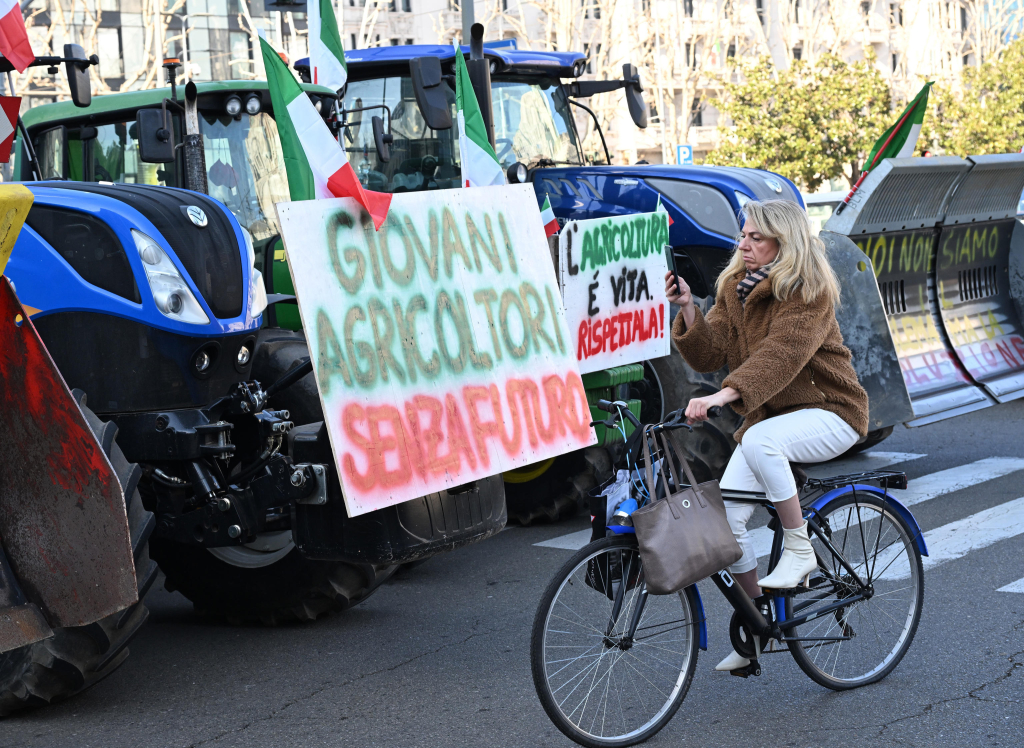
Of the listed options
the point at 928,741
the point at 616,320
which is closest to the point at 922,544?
the point at 928,741

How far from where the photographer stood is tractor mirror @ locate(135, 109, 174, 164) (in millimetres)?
6555

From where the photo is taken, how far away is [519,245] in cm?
525

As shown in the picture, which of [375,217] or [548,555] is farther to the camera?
[548,555]

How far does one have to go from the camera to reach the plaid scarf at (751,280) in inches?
175

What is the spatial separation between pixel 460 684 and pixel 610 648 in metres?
0.98

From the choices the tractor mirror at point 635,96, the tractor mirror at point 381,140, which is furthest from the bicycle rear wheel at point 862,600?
the tractor mirror at point 635,96

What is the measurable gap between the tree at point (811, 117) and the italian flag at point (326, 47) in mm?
27105

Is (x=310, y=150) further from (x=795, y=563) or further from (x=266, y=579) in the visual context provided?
(x=795, y=563)

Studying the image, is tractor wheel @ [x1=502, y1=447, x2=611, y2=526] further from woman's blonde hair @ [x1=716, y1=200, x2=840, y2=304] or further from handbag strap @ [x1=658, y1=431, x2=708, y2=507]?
handbag strap @ [x1=658, y1=431, x2=708, y2=507]

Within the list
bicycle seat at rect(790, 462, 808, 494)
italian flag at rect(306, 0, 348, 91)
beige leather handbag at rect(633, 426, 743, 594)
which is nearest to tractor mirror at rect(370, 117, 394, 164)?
italian flag at rect(306, 0, 348, 91)

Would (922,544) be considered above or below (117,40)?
below

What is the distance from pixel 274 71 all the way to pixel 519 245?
1.19m

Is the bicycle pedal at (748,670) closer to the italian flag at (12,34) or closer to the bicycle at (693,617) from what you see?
the bicycle at (693,617)

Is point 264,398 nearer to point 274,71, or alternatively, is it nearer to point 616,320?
point 274,71
